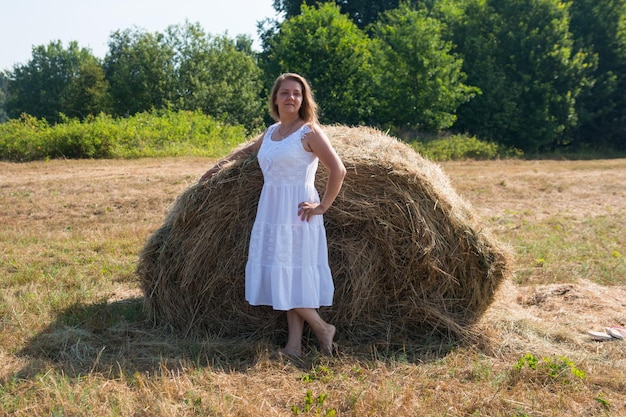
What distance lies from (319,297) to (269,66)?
2294cm

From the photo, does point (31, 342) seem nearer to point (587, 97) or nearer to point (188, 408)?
point (188, 408)

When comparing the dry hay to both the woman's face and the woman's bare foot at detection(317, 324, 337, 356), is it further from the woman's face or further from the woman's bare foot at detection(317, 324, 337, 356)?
the woman's face

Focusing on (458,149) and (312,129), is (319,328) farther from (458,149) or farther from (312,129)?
(458,149)

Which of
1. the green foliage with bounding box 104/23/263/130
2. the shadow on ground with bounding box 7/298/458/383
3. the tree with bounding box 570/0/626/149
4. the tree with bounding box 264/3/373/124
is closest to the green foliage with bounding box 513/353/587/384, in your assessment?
the shadow on ground with bounding box 7/298/458/383

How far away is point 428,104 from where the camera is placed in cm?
2206

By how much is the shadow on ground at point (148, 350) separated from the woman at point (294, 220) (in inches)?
10.5

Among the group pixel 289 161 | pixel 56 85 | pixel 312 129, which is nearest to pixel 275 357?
pixel 289 161

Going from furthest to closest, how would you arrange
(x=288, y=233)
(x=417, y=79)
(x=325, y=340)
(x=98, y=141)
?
(x=417, y=79) < (x=98, y=141) < (x=325, y=340) < (x=288, y=233)

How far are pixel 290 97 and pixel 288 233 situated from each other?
90 centimetres

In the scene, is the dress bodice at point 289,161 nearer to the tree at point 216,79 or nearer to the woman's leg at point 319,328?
the woman's leg at point 319,328

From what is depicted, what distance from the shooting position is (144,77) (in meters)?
35.1

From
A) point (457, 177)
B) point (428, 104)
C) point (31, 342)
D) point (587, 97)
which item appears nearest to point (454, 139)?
point (428, 104)

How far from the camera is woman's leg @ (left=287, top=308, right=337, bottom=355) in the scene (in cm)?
409

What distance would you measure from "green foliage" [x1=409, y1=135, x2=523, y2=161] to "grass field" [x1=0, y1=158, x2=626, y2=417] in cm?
1078
